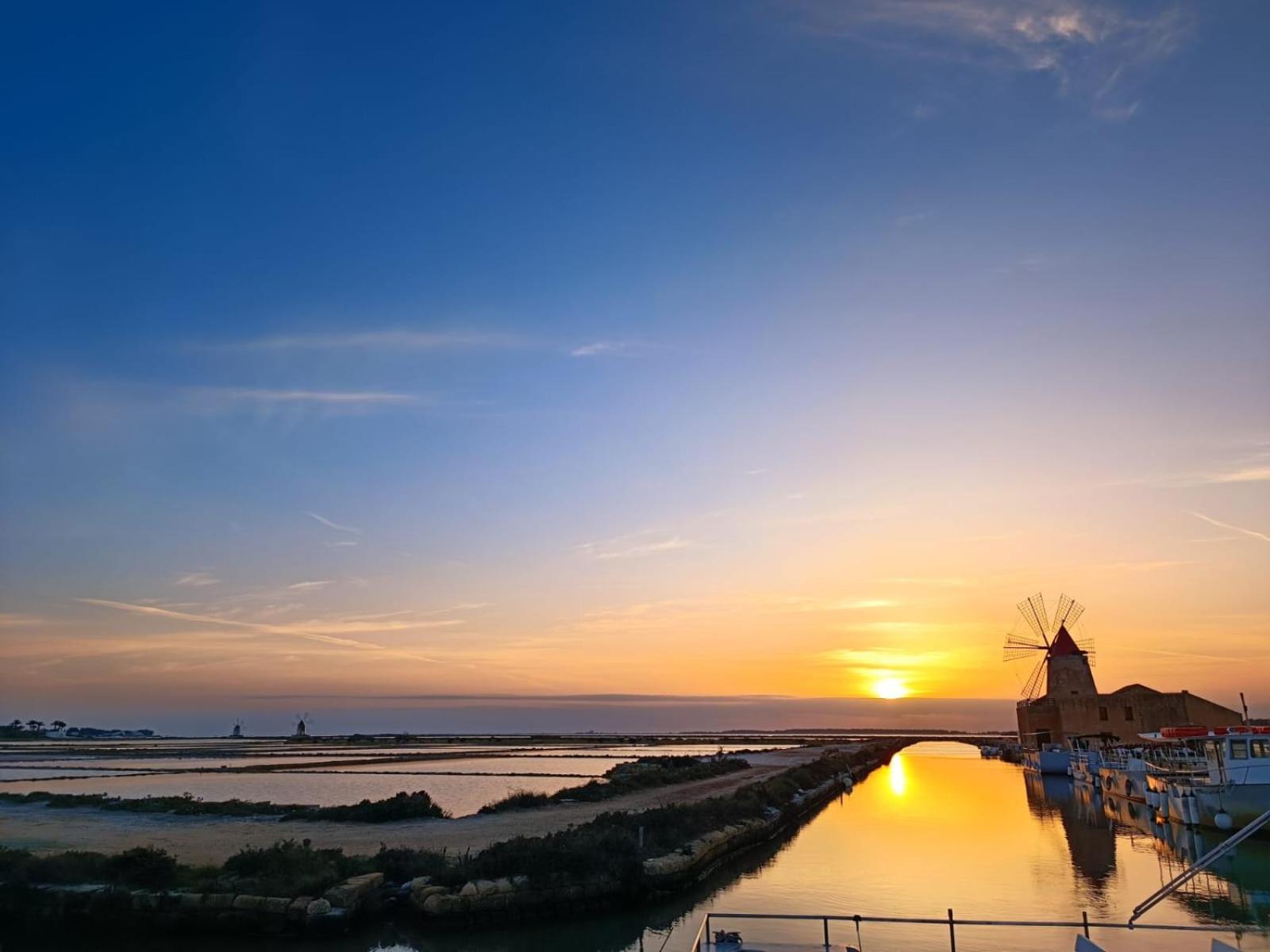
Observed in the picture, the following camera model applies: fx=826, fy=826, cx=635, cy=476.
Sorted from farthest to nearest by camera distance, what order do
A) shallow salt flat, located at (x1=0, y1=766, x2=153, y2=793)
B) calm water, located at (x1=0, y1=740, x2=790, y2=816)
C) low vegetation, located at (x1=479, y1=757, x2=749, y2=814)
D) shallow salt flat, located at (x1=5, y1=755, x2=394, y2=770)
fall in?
shallow salt flat, located at (x1=5, y1=755, x2=394, y2=770) → shallow salt flat, located at (x1=0, y1=766, x2=153, y2=793) → calm water, located at (x1=0, y1=740, x2=790, y2=816) → low vegetation, located at (x1=479, y1=757, x2=749, y2=814)

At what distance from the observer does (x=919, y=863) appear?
21.8 metres

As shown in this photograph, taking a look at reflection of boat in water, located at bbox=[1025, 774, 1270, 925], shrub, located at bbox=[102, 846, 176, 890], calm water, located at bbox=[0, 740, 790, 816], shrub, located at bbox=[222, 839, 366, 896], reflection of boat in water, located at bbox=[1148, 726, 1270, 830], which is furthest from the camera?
Answer: calm water, located at bbox=[0, 740, 790, 816]

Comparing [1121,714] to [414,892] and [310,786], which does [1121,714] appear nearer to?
[310,786]

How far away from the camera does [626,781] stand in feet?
133

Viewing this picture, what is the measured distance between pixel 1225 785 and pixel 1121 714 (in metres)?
41.3

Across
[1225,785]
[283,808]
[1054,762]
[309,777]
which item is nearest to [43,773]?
[309,777]

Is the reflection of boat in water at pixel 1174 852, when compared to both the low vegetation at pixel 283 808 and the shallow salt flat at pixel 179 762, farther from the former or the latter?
the shallow salt flat at pixel 179 762

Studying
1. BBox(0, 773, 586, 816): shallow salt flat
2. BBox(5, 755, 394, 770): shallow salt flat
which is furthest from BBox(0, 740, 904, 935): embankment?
BBox(5, 755, 394, 770): shallow salt flat

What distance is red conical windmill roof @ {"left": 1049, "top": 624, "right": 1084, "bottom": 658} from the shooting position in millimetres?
71562

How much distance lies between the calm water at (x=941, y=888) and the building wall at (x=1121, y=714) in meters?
31.9

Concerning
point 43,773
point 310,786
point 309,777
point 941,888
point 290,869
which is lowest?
point 43,773

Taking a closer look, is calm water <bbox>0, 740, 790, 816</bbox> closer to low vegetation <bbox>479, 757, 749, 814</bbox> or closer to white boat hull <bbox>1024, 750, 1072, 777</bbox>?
low vegetation <bbox>479, 757, 749, 814</bbox>

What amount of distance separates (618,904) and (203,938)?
25.4 ft

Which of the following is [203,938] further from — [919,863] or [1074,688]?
[1074,688]
